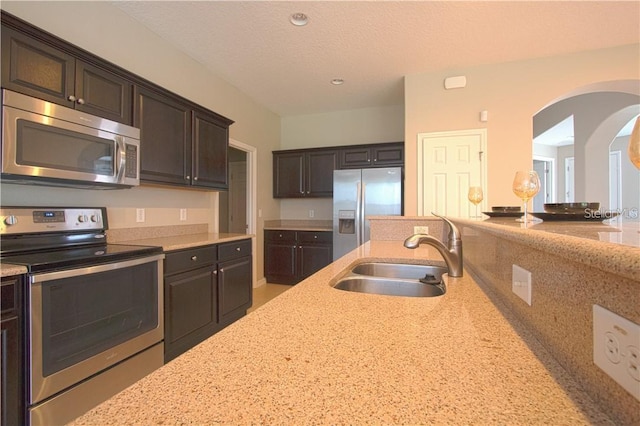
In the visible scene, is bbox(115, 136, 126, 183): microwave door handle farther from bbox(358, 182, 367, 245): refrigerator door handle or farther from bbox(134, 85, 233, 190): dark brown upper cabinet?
bbox(358, 182, 367, 245): refrigerator door handle

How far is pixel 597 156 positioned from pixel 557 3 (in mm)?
2733

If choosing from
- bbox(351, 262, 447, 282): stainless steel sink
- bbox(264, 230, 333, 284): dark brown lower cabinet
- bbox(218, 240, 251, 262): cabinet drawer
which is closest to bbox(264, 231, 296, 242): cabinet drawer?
bbox(264, 230, 333, 284): dark brown lower cabinet

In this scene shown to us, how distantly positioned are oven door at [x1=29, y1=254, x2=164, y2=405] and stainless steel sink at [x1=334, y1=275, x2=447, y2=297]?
1.24 meters

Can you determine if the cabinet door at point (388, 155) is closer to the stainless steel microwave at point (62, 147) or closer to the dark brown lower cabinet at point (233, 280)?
the dark brown lower cabinet at point (233, 280)

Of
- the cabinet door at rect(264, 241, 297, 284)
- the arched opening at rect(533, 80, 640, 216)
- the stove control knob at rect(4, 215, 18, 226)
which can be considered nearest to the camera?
the stove control knob at rect(4, 215, 18, 226)

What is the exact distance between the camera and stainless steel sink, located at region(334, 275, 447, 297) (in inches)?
46.1

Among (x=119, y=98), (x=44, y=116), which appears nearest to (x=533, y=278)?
(x=44, y=116)

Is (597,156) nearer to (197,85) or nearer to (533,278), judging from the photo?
(533,278)

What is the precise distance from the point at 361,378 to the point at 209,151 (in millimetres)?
2687

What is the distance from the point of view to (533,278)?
0.60 metres

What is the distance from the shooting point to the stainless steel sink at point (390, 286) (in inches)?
46.1

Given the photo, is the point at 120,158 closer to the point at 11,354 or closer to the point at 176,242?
the point at 176,242

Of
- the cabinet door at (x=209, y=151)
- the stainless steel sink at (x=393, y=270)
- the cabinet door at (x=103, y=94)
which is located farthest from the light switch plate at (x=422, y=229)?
the cabinet door at (x=103, y=94)

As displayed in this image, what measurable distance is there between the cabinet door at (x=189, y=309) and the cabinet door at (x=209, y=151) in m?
0.86
